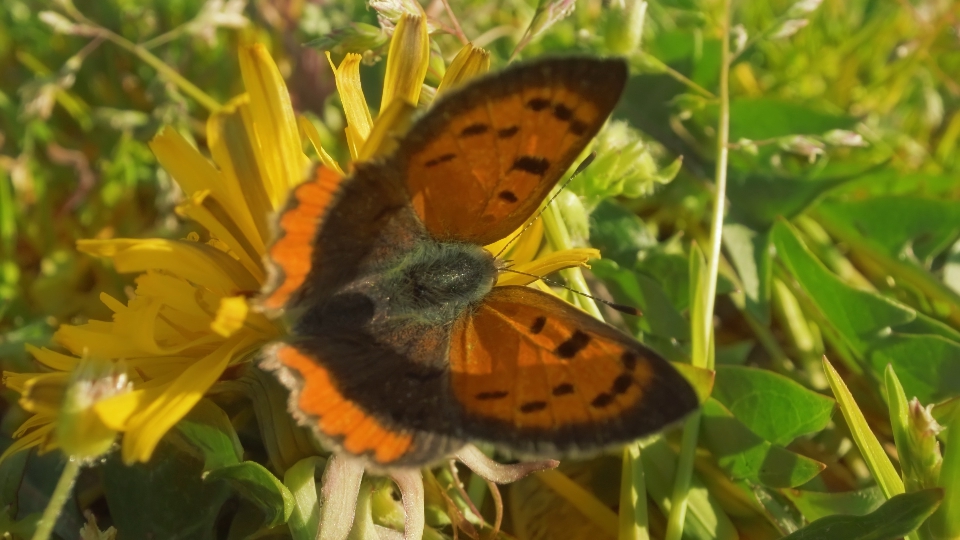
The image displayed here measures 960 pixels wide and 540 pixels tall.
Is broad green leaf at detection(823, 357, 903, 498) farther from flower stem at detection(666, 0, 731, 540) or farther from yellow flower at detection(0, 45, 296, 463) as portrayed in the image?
yellow flower at detection(0, 45, 296, 463)

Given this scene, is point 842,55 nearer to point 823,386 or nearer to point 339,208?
point 823,386

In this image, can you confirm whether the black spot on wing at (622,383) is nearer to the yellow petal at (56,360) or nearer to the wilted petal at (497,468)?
the wilted petal at (497,468)

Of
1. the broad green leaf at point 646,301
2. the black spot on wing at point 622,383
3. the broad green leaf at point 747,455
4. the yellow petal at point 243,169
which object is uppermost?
the yellow petal at point 243,169

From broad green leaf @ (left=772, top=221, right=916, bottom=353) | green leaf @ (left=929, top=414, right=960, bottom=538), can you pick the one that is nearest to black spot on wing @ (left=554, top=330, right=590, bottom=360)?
green leaf @ (left=929, top=414, right=960, bottom=538)

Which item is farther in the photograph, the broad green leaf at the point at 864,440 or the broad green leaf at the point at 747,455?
the broad green leaf at the point at 747,455

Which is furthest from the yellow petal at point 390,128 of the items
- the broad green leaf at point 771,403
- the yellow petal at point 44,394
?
the broad green leaf at point 771,403

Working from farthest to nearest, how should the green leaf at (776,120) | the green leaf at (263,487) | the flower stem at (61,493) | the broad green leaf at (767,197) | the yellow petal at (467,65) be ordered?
the green leaf at (776,120) → the broad green leaf at (767,197) → the yellow petal at (467,65) → the green leaf at (263,487) → the flower stem at (61,493)

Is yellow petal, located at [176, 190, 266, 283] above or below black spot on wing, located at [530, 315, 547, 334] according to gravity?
above
